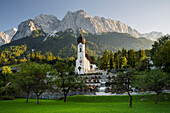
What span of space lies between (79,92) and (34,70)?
21.4 meters

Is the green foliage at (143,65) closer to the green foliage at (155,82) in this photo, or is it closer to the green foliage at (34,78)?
the green foliage at (155,82)

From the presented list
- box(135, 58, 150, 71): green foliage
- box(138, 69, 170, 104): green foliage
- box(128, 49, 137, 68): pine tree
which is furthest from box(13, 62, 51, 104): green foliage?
box(128, 49, 137, 68): pine tree

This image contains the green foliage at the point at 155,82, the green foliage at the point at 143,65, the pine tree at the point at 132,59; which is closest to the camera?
the green foliage at the point at 155,82

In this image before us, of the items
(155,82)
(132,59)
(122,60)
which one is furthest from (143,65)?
(155,82)

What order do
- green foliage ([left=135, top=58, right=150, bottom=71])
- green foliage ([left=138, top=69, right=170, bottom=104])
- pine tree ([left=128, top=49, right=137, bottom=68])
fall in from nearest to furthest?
green foliage ([left=138, top=69, right=170, bottom=104])
green foliage ([left=135, top=58, right=150, bottom=71])
pine tree ([left=128, top=49, right=137, bottom=68])

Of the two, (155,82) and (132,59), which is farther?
(132,59)

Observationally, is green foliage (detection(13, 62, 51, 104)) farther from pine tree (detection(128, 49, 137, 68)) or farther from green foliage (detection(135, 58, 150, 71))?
pine tree (detection(128, 49, 137, 68))

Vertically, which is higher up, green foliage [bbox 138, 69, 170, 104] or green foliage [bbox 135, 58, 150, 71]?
green foliage [bbox 135, 58, 150, 71]

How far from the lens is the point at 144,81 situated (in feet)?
96.0

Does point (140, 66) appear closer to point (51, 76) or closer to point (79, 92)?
point (79, 92)

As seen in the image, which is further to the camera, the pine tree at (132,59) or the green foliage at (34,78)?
A: the pine tree at (132,59)

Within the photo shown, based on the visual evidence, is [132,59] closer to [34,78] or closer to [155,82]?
[155,82]

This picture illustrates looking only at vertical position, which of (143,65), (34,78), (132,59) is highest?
(132,59)

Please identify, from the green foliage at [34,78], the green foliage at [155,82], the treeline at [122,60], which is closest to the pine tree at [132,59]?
the treeline at [122,60]
